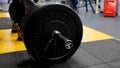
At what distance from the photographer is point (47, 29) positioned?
1804 mm

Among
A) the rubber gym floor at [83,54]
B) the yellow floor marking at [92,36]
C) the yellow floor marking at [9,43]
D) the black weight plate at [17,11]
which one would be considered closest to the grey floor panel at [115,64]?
Result: the rubber gym floor at [83,54]

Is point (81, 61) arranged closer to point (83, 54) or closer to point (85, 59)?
point (85, 59)

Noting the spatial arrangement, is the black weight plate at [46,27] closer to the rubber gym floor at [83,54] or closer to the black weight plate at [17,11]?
the rubber gym floor at [83,54]

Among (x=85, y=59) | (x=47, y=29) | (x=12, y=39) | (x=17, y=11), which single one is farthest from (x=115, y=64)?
(x=17, y=11)

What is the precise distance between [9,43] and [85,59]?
131 cm

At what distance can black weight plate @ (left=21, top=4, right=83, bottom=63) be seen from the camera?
1.77m

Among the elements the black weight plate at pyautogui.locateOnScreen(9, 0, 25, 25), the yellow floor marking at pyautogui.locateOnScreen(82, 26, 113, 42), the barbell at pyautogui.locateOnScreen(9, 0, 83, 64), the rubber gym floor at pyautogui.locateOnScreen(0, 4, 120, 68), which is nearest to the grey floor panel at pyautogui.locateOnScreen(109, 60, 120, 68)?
the rubber gym floor at pyautogui.locateOnScreen(0, 4, 120, 68)

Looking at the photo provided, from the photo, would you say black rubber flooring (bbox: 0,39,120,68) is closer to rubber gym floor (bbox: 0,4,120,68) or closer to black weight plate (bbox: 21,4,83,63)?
rubber gym floor (bbox: 0,4,120,68)

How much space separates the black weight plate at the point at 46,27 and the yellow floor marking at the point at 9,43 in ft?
2.44

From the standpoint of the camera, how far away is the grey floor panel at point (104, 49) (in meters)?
2.21

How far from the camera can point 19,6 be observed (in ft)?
10.6

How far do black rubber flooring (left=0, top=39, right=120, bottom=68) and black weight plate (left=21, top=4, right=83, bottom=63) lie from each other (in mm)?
200

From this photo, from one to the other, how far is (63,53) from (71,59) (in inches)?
9.7

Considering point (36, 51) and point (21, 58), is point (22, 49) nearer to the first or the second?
point (21, 58)
